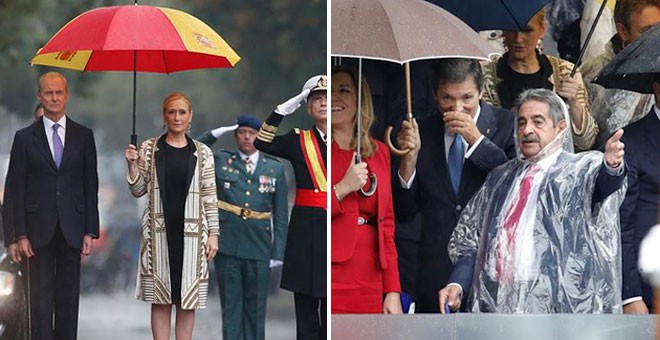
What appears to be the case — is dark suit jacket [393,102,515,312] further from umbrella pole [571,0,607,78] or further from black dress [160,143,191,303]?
black dress [160,143,191,303]

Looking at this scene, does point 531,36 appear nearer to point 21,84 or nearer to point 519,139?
point 519,139

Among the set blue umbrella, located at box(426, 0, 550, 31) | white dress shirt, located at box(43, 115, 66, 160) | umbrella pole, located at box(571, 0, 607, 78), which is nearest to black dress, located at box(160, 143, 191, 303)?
white dress shirt, located at box(43, 115, 66, 160)

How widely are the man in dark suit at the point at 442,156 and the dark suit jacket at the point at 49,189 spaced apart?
1.78 meters

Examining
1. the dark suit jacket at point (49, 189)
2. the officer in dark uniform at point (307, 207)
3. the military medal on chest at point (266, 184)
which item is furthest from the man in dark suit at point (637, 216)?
the dark suit jacket at point (49, 189)

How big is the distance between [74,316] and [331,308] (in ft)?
4.78

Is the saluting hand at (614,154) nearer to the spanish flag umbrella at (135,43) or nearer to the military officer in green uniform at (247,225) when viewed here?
the military officer in green uniform at (247,225)

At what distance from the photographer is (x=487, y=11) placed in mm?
11000

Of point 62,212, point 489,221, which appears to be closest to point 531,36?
point 489,221

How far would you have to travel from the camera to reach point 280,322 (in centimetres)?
1077

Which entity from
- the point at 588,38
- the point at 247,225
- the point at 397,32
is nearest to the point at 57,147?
the point at 247,225

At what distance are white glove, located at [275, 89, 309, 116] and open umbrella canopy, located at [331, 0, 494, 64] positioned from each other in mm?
297

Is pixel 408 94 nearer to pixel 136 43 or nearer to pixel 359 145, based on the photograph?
pixel 359 145

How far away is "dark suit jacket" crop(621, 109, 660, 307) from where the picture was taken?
432 inches

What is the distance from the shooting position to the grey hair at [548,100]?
11.0m
